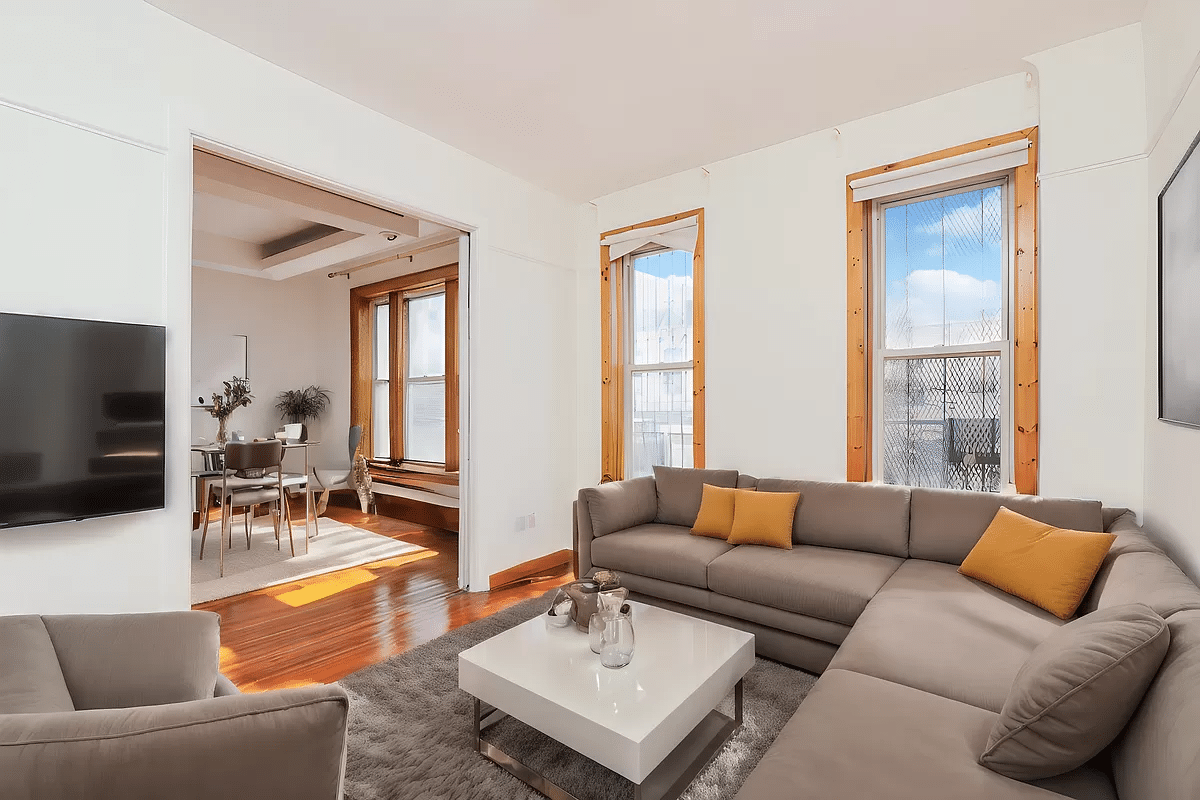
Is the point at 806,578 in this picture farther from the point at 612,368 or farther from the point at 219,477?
the point at 219,477

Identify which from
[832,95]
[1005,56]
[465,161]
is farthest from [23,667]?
[1005,56]

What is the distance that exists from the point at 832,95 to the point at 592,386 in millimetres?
2645

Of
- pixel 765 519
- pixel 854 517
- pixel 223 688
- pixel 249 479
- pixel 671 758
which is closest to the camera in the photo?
pixel 223 688

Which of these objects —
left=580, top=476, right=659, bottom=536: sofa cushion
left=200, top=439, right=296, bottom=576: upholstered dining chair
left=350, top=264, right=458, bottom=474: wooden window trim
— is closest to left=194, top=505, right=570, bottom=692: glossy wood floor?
left=580, top=476, right=659, bottom=536: sofa cushion

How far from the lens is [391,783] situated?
6.20 feet

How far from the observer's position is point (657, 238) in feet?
14.4

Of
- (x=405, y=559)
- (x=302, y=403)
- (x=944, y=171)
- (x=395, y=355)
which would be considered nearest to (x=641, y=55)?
(x=944, y=171)

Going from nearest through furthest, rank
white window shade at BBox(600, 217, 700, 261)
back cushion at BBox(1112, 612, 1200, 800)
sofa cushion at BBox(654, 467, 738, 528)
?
1. back cushion at BBox(1112, 612, 1200, 800)
2. sofa cushion at BBox(654, 467, 738, 528)
3. white window shade at BBox(600, 217, 700, 261)

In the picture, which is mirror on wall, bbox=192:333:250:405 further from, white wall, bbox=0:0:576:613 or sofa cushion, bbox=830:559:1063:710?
sofa cushion, bbox=830:559:1063:710

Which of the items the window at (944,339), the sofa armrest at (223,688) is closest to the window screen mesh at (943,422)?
the window at (944,339)

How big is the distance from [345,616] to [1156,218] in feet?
14.6

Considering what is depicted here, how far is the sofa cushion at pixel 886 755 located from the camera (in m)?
1.19

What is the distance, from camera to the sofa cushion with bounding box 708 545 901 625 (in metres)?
2.47

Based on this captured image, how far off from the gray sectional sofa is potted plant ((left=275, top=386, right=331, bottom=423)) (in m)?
4.90
